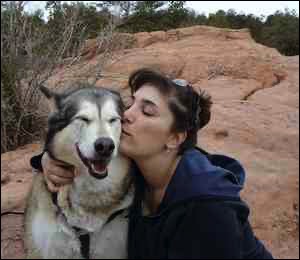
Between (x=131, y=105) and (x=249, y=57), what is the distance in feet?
19.3

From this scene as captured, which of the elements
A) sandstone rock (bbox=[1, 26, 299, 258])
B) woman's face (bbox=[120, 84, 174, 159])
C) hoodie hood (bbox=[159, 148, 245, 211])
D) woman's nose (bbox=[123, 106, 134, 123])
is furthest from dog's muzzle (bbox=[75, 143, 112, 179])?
sandstone rock (bbox=[1, 26, 299, 258])

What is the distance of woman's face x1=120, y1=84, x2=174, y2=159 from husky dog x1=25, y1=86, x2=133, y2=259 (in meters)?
0.07

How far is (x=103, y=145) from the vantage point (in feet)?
7.57

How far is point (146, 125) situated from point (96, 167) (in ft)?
1.12

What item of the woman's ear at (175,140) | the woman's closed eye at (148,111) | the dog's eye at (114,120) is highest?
the woman's closed eye at (148,111)

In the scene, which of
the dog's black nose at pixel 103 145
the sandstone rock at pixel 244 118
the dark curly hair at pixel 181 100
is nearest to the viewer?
the dog's black nose at pixel 103 145

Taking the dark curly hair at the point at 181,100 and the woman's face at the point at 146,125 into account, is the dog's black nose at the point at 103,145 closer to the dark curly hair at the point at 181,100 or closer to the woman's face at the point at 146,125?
the woman's face at the point at 146,125

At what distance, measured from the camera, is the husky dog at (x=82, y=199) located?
2.48 m

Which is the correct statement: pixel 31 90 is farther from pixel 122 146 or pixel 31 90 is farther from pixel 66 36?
pixel 122 146

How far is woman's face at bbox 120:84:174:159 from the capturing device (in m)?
2.53

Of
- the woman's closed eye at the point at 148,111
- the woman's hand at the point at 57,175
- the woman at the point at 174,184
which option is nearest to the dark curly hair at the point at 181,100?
the woman at the point at 174,184

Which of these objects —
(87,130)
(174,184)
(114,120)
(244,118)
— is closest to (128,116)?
(114,120)

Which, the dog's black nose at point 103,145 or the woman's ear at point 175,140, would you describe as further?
the woman's ear at point 175,140

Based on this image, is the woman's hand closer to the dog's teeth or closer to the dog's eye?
the dog's teeth
